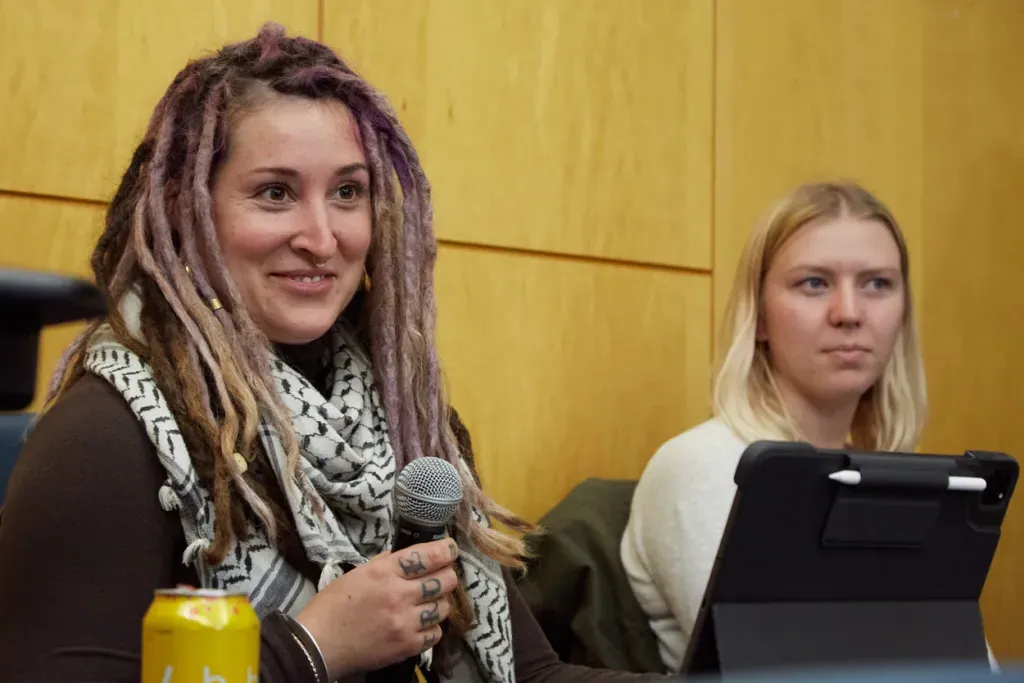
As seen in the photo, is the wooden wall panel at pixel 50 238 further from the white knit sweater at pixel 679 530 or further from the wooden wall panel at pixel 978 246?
the wooden wall panel at pixel 978 246

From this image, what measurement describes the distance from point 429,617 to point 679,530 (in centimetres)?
90

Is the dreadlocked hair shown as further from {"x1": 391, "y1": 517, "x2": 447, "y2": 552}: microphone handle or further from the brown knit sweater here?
{"x1": 391, "y1": 517, "x2": 447, "y2": 552}: microphone handle

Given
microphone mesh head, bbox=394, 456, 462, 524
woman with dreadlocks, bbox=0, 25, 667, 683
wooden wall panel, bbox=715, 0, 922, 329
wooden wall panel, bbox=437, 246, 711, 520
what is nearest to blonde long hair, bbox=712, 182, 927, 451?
wooden wall panel, bbox=437, 246, 711, 520

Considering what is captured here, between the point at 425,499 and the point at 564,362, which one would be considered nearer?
the point at 425,499

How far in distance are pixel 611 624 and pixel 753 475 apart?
43.4 inches

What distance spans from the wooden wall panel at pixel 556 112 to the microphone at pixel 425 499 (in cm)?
121

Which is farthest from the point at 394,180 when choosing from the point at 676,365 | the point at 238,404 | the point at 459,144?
the point at 676,365

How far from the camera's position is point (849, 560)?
121 centimetres

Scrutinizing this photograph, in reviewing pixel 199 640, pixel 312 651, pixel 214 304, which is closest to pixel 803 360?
pixel 214 304

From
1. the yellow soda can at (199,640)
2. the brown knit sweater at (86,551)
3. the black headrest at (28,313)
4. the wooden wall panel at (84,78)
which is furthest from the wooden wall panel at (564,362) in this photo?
the black headrest at (28,313)

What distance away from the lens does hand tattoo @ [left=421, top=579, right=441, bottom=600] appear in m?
1.34

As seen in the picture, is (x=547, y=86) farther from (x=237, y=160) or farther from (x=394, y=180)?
(x=237, y=160)

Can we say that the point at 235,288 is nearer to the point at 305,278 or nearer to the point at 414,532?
the point at 305,278

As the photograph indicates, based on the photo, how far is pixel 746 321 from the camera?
2420mm
